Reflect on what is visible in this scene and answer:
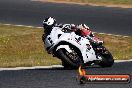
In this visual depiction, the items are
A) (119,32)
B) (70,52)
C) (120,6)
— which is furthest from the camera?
(120,6)

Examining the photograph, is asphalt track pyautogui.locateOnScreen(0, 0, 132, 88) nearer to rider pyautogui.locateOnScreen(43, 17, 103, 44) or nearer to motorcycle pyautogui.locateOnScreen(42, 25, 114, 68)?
motorcycle pyautogui.locateOnScreen(42, 25, 114, 68)

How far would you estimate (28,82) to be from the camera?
433 inches

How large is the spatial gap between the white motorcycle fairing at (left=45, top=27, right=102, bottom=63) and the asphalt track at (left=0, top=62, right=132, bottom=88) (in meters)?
0.42

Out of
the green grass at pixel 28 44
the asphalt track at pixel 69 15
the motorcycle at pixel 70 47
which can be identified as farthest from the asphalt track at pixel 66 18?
the green grass at pixel 28 44

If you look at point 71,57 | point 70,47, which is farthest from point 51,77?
point 70,47

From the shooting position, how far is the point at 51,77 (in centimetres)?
1164

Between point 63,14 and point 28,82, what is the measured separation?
19.6m

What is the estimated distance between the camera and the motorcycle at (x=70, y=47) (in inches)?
Result: 481

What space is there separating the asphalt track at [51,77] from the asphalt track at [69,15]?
12.7 metres

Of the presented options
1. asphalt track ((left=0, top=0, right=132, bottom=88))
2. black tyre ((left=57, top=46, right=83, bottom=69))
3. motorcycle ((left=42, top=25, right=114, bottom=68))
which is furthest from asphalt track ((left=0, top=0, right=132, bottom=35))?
black tyre ((left=57, top=46, right=83, bottom=69))

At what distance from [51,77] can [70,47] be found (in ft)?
3.57

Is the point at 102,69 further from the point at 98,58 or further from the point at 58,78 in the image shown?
the point at 58,78

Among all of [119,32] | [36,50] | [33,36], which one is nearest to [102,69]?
[36,50]

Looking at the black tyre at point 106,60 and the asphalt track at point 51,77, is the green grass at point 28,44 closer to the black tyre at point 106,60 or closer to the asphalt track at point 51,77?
the black tyre at point 106,60
